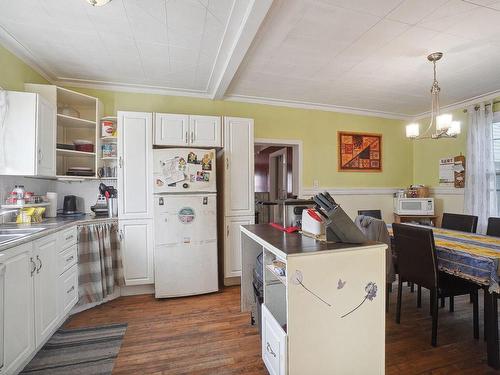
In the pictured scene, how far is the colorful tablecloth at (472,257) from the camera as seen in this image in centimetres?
169

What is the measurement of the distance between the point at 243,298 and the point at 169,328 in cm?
73

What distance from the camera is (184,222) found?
2.91 meters

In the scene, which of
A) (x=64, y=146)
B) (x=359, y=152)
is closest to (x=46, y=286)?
(x=64, y=146)

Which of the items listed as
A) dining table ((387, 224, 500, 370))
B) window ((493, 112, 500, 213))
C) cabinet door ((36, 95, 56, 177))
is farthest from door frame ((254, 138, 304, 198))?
window ((493, 112, 500, 213))

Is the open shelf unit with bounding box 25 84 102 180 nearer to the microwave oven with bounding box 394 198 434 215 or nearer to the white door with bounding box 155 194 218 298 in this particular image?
the white door with bounding box 155 194 218 298

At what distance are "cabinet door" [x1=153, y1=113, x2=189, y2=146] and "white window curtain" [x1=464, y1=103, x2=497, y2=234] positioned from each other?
13.1ft

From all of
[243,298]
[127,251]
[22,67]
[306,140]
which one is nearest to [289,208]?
[243,298]

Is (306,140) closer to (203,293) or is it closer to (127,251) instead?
(203,293)

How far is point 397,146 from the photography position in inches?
183

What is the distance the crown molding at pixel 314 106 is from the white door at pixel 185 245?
1643 mm

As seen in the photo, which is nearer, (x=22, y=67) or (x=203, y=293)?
(x=22, y=67)

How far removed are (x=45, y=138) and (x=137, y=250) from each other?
1.45 m

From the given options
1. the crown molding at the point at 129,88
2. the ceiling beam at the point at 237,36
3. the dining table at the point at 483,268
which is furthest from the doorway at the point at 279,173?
the dining table at the point at 483,268

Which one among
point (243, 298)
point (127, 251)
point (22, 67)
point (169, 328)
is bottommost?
point (169, 328)
